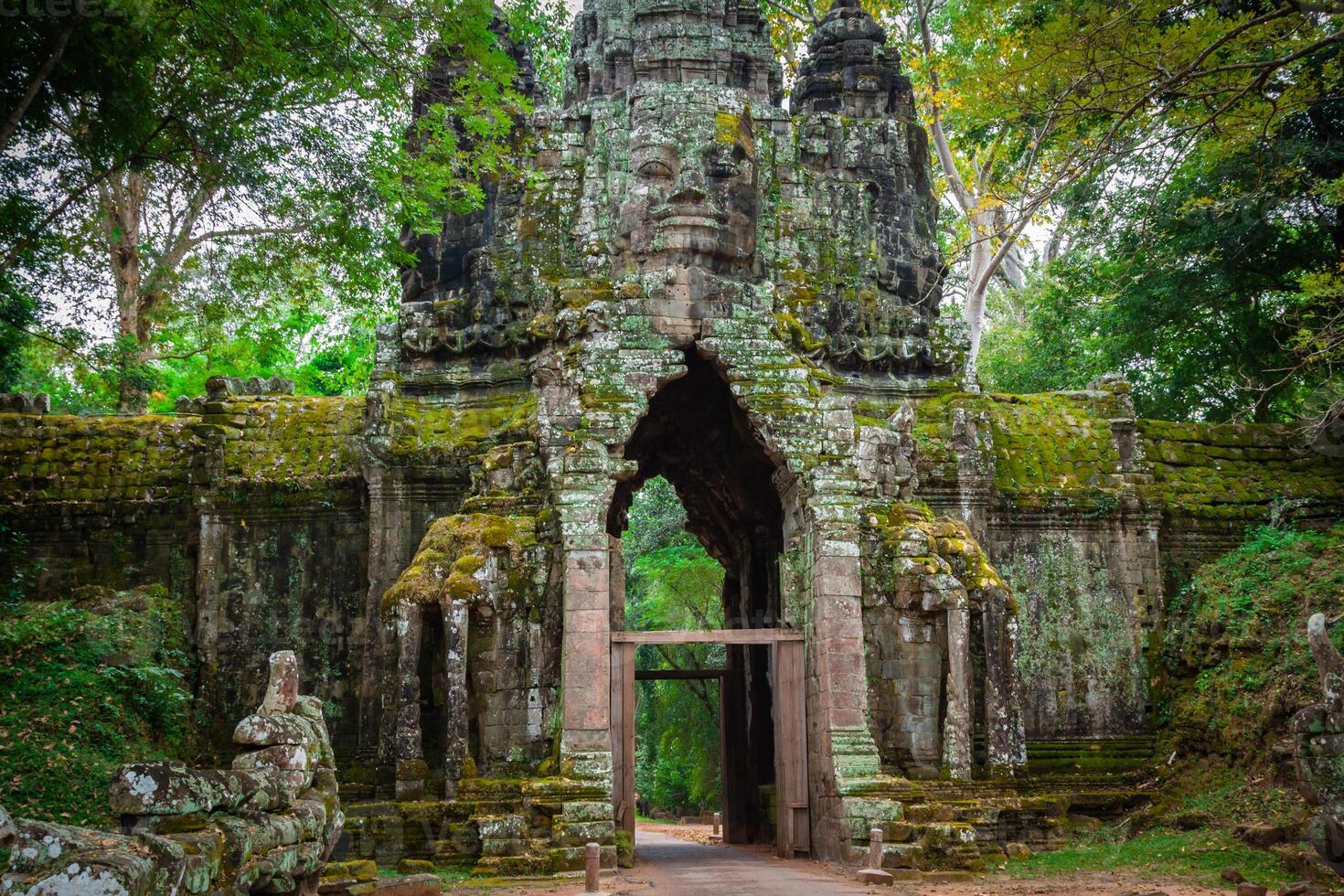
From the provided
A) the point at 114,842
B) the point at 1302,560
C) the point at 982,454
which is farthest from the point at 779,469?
the point at 114,842

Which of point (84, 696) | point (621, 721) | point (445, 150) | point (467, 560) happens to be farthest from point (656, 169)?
point (84, 696)

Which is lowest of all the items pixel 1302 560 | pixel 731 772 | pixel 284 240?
pixel 731 772

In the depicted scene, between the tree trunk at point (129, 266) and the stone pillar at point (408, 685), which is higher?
the tree trunk at point (129, 266)

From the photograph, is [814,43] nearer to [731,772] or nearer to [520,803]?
[731,772]

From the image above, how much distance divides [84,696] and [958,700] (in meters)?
9.60

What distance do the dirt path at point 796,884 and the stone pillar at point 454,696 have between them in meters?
2.10

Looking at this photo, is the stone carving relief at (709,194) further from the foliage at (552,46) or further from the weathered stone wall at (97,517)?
the foliage at (552,46)

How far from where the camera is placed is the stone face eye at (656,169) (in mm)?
16531

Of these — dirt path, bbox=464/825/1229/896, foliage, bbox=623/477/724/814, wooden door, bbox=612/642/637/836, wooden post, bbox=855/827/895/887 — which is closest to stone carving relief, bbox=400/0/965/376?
wooden door, bbox=612/642/637/836

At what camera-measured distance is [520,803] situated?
1320 cm

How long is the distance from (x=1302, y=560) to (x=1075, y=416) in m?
3.92

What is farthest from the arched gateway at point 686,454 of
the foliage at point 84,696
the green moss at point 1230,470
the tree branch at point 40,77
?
the tree branch at point 40,77

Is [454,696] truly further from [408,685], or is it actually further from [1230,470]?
[1230,470]

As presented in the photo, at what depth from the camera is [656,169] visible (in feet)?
54.3
